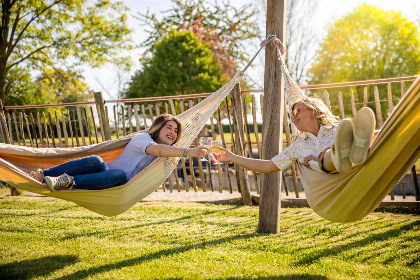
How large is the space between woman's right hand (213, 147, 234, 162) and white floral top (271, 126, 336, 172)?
0.91ft

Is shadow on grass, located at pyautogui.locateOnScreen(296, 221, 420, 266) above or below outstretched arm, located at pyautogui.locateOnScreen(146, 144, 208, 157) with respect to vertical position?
below

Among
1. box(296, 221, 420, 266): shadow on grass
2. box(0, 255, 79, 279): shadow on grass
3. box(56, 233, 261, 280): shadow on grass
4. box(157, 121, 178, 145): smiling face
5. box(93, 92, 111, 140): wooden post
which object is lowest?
box(296, 221, 420, 266): shadow on grass

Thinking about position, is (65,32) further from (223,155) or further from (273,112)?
(223,155)

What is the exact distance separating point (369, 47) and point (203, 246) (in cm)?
1121

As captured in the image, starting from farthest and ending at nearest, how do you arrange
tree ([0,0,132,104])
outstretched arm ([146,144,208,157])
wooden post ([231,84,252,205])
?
tree ([0,0,132,104]) < wooden post ([231,84,252,205]) < outstretched arm ([146,144,208,157])

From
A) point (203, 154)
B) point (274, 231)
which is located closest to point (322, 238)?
point (274, 231)

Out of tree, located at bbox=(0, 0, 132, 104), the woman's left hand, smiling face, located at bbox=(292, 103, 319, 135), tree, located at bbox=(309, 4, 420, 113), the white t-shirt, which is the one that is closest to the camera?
the woman's left hand

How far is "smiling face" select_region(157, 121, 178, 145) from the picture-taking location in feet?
9.83

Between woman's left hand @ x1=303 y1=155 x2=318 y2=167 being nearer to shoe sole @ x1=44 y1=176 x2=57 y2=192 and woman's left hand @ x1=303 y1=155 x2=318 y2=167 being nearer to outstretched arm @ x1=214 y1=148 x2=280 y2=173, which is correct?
outstretched arm @ x1=214 y1=148 x2=280 y2=173

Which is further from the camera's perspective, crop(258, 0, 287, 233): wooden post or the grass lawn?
crop(258, 0, 287, 233): wooden post

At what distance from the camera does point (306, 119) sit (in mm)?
2523

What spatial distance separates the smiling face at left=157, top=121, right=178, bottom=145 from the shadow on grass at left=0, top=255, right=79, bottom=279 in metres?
1.03

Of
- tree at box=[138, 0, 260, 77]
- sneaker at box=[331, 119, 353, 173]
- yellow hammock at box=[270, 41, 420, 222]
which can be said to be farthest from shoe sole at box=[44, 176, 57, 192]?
tree at box=[138, 0, 260, 77]

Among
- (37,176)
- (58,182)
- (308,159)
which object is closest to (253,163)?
(308,159)
